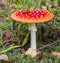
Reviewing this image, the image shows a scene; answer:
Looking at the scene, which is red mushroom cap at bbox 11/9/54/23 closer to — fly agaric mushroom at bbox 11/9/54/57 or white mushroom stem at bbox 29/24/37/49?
fly agaric mushroom at bbox 11/9/54/57

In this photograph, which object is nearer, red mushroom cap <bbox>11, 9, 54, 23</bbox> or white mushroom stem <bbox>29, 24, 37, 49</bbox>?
red mushroom cap <bbox>11, 9, 54, 23</bbox>

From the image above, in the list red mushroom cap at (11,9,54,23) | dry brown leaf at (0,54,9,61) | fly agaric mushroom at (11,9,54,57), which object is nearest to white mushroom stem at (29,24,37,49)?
fly agaric mushroom at (11,9,54,57)

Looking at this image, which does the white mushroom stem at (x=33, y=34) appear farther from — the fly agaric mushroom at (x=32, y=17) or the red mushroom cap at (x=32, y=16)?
the red mushroom cap at (x=32, y=16)

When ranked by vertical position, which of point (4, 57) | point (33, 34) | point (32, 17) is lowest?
point (4, 57)

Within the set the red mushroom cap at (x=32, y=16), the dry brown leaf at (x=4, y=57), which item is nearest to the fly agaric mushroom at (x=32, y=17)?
the red mushroom cap at (x=32, y=16)

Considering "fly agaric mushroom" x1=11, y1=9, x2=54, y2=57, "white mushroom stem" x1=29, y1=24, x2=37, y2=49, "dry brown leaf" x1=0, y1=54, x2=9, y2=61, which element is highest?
"fly agaric mushroom" x1=11, y1=9, x2=54, y2=57

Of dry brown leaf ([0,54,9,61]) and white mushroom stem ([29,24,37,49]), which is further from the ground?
white mushroom stem ([29,24,37,49])

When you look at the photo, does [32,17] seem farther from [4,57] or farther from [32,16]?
[4,57]

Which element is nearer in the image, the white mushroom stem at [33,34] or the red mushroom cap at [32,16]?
the red mushroom cap at [32,16]

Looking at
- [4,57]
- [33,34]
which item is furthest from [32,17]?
[4,57]

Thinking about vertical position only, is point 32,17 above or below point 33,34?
above

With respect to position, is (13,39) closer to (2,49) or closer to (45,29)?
(2,49)

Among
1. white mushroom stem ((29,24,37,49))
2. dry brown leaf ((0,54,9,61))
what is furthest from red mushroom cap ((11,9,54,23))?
dry brown leaf ((0,54,9,61))

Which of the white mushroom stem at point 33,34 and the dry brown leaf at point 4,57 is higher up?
the white mushroom stem at point 33,34
